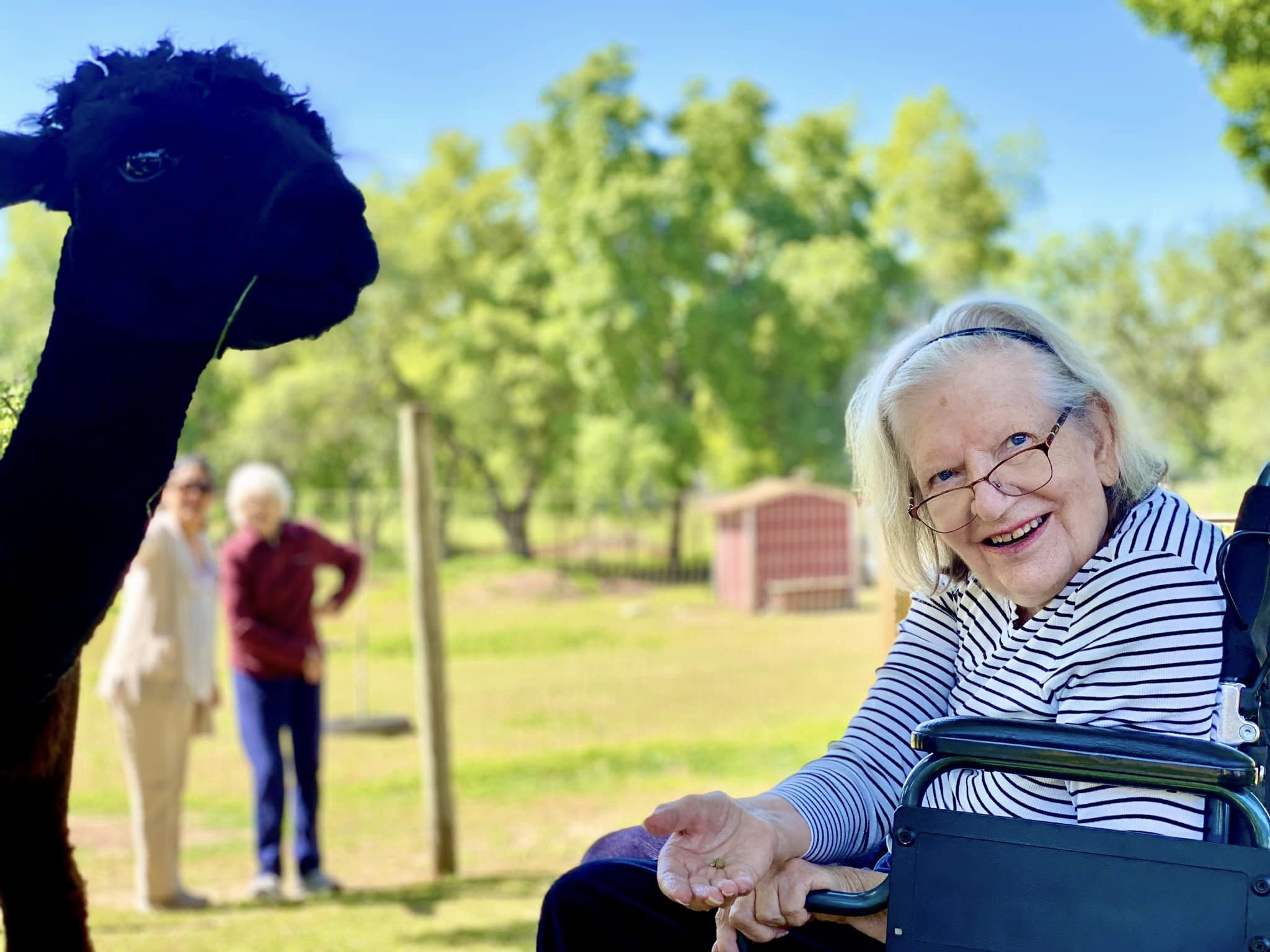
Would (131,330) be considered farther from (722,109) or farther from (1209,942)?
(722,109)

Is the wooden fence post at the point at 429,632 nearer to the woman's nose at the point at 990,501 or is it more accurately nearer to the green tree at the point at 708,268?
the woman's nose at the point at 990,501

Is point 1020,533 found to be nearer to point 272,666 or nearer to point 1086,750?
point 1086,750

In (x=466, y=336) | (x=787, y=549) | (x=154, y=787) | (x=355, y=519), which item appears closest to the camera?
(x=154, y=787)

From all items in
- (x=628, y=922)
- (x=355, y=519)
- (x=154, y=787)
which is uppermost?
(x=355, y=519)

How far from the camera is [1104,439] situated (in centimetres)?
167

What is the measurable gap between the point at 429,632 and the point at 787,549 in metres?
10.2

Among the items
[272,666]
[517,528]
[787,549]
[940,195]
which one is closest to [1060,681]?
[272,666]

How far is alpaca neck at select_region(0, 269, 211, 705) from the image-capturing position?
54.5 inches

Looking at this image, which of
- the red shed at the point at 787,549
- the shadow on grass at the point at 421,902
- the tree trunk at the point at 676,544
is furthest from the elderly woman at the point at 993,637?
the red shed at the point at 787,549

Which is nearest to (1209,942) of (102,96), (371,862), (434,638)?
(102,96)

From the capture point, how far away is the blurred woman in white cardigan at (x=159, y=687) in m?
5.00

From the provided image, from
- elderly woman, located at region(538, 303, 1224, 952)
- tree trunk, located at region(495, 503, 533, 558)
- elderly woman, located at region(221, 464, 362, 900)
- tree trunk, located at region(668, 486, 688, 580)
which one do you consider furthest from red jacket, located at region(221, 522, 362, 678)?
tree trunk, located at region(668, 486, 688, 580)

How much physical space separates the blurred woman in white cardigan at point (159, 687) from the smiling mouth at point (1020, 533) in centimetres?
408

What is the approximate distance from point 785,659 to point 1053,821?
10.8 meters
